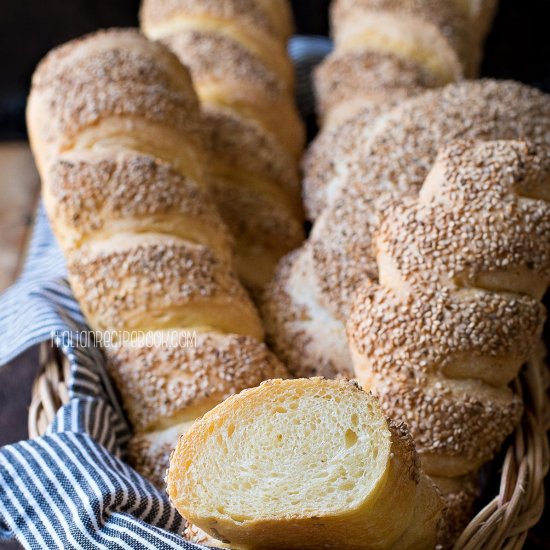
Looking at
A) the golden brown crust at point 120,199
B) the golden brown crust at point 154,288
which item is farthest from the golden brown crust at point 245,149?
the golden brown crust at point 154,288

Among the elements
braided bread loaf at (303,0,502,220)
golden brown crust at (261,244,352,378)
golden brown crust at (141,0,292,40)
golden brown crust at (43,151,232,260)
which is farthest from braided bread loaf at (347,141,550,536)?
golden brown crust at (141,0,292,40)

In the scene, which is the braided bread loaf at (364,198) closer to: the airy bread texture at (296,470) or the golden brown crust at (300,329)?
the golden brown crust at (300,329)

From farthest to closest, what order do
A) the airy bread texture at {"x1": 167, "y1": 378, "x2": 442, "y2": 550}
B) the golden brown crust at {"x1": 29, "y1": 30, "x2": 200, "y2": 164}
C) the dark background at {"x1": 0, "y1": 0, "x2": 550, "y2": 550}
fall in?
the dark background at {"x1": 0, "y1": 0, "x2": 550, "y2": 550} < the golden brown crust at {"x1": 29, "y1": 30, "x2": 200, "y2": 164} < the airy bread texture at {"x1": 167, "y1": 378, "x2": 442, "y2": 550}

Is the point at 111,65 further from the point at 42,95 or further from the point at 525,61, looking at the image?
the point at 525,61

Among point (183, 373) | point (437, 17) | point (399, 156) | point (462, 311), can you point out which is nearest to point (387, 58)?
point (437, 17)

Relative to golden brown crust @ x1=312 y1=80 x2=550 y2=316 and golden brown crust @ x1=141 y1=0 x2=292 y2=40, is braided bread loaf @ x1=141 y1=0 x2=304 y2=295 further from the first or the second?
golden brown crust @ x1=312 y1=80 x2=550 y2=316
